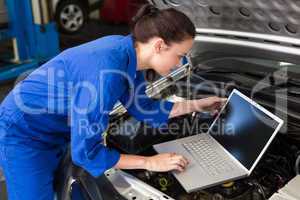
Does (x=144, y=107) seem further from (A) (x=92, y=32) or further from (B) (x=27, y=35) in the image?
(A) (x=92, y=32)

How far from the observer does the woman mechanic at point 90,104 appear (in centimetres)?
110

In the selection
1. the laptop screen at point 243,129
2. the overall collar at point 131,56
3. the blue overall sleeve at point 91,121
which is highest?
the overall collar at point 131,56

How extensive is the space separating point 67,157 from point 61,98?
276 millimetres

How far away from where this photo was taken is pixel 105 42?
1206 mm

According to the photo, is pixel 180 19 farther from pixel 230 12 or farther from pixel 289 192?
pixel 289 192

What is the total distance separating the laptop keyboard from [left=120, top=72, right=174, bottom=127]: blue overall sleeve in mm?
149

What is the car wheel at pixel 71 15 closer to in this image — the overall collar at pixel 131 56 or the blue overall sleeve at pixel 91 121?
the overall collar at pixel 131 56

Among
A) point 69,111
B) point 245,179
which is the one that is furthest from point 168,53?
point 245,179

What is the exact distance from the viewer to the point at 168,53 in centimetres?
116

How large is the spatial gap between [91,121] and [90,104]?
5 cm

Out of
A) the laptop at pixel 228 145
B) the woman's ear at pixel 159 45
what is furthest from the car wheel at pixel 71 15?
the woman's ear at pixel 159 45

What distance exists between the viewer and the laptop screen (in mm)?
1268

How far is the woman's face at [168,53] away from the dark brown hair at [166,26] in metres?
0.02

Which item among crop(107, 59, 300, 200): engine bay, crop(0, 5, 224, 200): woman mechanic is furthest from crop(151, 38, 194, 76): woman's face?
crop(107, 59, 300, 200): engine bay
